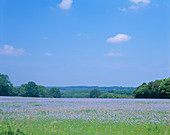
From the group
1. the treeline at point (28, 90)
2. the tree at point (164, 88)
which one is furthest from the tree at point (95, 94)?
the tree at point (164, 88)

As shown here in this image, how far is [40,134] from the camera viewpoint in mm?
8195

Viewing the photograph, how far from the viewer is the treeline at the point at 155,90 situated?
3850 cm

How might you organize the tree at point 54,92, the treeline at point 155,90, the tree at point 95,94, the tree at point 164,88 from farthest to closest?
the tree at point 54,92, the tree at point 95,94, the treeline at point 155,90, the tree at point 164,88

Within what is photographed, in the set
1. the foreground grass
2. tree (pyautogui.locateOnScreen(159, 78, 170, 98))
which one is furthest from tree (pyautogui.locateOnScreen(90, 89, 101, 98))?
the foreground grass

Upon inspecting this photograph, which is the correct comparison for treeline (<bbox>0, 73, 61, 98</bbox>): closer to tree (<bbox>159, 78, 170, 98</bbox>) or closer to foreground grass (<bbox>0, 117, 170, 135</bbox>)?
tree (<bbox>159, 78, 170, 98</bbox>)

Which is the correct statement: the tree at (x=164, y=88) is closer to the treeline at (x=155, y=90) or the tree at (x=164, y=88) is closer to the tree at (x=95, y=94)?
the treeline at (x=155, y=90)

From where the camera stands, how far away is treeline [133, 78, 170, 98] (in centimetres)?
3850

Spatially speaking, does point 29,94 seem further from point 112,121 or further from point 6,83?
point 112,121

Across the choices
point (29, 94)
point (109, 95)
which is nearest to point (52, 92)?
point (29, 94)

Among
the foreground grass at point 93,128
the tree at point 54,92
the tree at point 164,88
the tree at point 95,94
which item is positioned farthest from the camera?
the tree at point 54,92

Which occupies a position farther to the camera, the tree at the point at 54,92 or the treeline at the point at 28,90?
the tree at the point at 54,92

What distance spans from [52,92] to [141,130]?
3746 centimetres

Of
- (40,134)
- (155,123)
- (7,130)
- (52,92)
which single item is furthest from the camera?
(52,92)

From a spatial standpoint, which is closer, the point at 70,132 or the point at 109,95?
the point at 70,132
